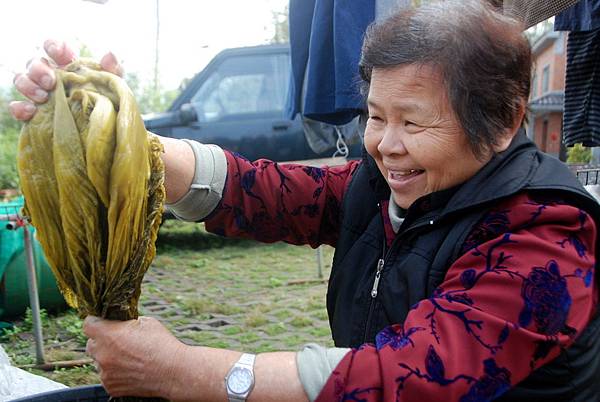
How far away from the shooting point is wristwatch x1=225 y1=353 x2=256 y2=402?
4.07 ft

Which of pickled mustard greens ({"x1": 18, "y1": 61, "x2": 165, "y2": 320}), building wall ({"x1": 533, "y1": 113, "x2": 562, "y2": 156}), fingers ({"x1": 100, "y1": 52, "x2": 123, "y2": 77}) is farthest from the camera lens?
building wall ({"x1": 533, "y1": 113, "x2": 562, "y2": 156})

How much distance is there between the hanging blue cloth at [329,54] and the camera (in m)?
2.67

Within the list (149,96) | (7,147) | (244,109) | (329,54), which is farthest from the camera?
(149,96)

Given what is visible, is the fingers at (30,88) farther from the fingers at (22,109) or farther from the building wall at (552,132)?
the building wall at (552,132)

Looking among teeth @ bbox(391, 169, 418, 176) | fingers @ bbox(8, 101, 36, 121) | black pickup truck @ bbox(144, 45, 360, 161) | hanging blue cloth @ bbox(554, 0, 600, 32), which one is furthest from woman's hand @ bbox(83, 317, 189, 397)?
black pickup truck @ bbox(144, 45, 360, 161)

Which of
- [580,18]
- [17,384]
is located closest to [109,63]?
[17,384]

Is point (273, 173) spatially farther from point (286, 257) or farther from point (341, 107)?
point (286, 257)

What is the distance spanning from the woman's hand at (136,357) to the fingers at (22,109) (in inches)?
17.5

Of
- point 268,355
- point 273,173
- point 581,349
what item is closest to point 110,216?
point 268,355

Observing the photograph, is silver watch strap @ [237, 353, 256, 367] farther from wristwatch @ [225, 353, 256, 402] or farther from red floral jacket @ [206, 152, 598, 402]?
red floral jacket @ [206, 152, 598, 402]

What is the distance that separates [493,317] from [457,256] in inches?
8.5

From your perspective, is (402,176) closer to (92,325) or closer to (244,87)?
(92,325)

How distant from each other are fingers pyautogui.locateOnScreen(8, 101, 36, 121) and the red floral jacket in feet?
2.58

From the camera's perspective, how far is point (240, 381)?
1249 millimetres
